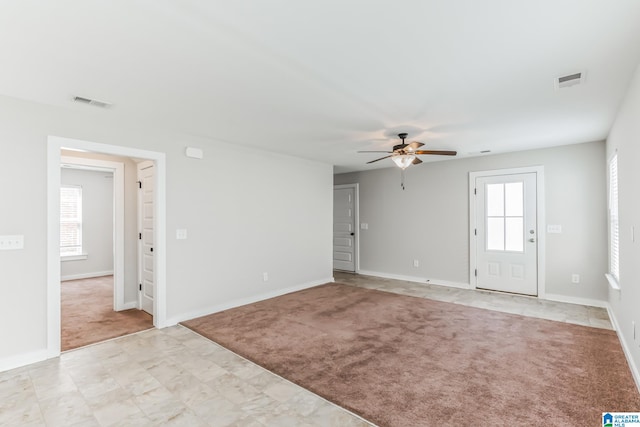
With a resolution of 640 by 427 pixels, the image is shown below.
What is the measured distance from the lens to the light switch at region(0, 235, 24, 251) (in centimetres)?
276

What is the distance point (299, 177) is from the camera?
5.70 metres

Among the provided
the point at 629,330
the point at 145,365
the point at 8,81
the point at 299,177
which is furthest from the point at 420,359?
the point at 8,81

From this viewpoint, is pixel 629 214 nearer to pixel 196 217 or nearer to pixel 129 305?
pixel 196 217

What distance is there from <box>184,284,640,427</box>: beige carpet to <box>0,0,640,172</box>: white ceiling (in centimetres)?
238

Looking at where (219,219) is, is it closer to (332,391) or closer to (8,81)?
(8,81)

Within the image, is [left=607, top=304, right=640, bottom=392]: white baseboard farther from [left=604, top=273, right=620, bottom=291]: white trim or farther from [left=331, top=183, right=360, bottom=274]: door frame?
[left=331, top=183, right=360, bottom=274]: door frame

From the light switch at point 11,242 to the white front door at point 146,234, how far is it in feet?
4.78

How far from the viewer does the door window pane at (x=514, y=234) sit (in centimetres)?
522

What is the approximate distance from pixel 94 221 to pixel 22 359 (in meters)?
5.06

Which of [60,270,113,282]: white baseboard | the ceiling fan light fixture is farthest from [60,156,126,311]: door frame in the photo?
the ceiling fan light fixture

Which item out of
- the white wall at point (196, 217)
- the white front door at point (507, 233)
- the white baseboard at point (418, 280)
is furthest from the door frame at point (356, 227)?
the white front door at point (507, 233)

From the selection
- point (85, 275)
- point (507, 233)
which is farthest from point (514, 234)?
point (85, 275)

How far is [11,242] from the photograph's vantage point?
280 cm

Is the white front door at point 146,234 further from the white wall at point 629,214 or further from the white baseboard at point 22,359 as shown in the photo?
the white wall at point 629,214
